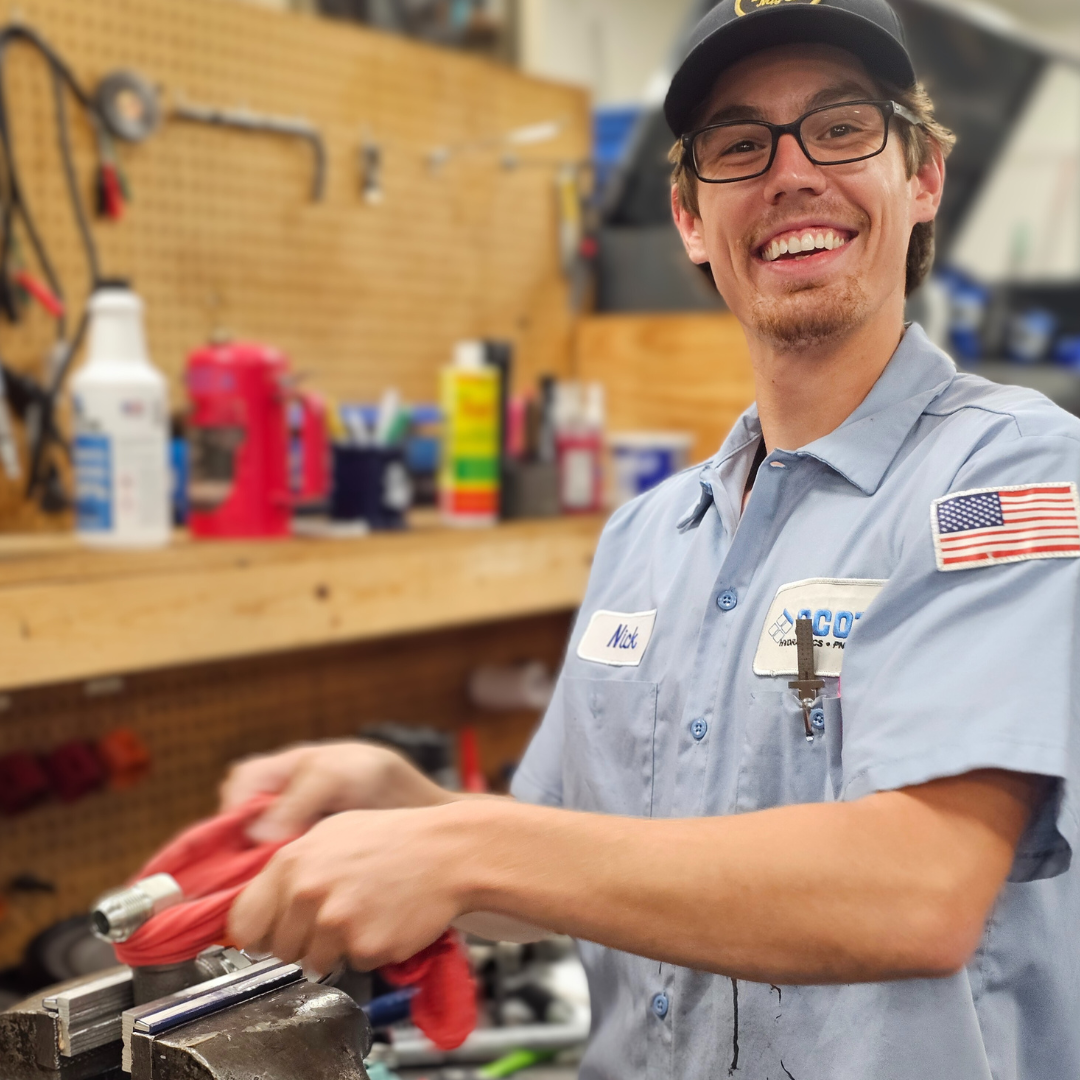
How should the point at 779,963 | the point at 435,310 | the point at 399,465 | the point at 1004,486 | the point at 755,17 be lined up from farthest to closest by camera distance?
the point at 435,310 < the point at 399,465 < the point at 755,17 < the point at 1004,486 < the point at 779,963

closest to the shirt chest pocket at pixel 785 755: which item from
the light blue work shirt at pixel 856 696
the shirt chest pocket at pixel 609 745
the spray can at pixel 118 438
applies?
the light blue work shirt at pixel 856 696

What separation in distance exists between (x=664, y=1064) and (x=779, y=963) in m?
0.32

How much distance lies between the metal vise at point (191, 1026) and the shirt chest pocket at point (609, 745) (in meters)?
0.31

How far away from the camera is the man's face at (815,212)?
96 centimetres

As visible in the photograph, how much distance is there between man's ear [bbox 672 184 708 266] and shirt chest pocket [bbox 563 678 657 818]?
15.7 inches

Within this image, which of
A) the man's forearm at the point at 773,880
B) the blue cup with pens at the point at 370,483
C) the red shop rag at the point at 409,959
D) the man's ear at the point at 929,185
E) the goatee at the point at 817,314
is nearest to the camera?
the man's forearm at the point at 773,880

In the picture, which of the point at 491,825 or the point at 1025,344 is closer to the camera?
the point at 491,825

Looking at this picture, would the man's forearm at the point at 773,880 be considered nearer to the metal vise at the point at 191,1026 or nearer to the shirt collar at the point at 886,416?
the metal vise at the point at 191,1026

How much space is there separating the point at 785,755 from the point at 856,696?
4.8 inches

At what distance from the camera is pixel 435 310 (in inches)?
91.4

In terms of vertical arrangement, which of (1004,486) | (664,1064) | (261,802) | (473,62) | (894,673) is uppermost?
(473,62)

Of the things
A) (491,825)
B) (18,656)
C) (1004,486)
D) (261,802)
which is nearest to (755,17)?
(1004,486)

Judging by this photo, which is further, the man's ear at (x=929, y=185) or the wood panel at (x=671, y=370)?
the wood panel at (x=671, y=370)

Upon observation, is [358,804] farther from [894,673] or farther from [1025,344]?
[1025,344]
